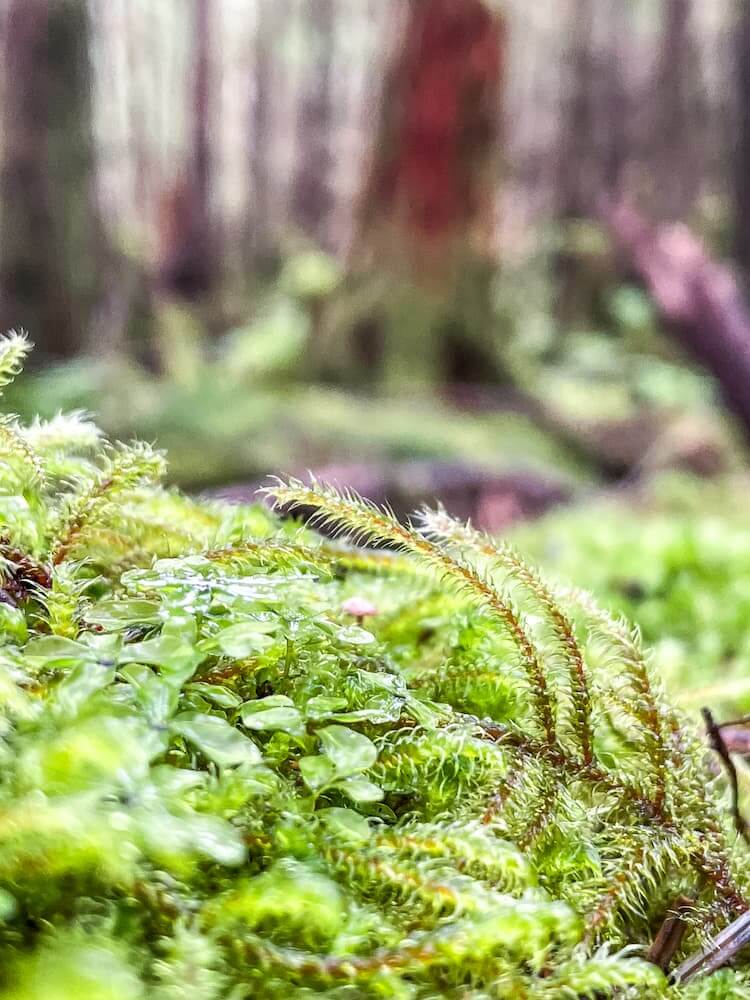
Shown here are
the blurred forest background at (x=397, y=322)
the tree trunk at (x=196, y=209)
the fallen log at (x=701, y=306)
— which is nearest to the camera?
the blurred forest background at (x=397, y=322)

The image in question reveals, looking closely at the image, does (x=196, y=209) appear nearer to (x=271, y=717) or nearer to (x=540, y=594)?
(x=540, y=594)

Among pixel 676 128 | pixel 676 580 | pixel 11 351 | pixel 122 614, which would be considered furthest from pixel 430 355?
pixel 676 128

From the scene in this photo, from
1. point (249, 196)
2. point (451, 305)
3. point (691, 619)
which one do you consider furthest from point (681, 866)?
point (249, 196)

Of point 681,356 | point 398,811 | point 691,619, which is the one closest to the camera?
point 398,811

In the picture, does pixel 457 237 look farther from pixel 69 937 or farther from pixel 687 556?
pixel 69 937

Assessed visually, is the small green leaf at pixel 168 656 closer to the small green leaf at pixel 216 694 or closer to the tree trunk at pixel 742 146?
the small green leaf at pixel 216 694

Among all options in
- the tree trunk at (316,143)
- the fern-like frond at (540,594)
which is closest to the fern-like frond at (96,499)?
the fern-like frond at (540,594)

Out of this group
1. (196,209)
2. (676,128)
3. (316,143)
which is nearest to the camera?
(196,209)
